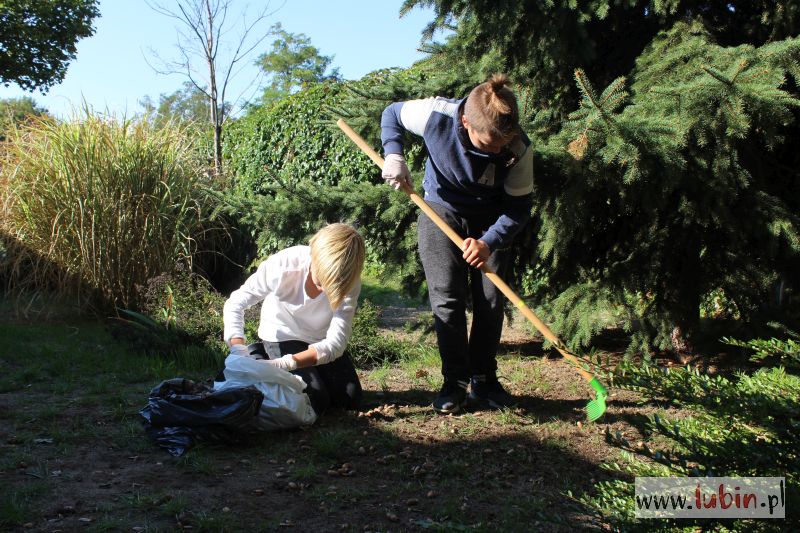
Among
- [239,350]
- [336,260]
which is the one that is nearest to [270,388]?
[239,350]

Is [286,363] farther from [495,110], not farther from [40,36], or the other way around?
[40,36]

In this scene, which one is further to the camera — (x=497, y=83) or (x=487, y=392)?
(x=487, y=392)

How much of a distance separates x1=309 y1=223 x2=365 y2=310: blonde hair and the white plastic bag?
0.46 meters

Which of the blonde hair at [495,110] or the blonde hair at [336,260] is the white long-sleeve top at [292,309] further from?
the blonde hair at [495,110]

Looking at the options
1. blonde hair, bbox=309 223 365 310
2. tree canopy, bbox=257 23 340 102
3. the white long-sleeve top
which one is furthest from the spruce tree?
tree canopy, bbox=257 23 340 102

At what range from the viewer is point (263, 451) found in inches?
125

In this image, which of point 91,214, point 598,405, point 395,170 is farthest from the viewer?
point 91,214

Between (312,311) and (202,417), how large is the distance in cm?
81

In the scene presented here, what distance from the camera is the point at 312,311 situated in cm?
366

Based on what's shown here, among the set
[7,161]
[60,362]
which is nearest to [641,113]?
[60,362]

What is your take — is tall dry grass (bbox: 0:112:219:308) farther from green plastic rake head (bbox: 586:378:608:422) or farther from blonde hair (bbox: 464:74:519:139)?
green plastic rake head (bbox: 586:378:608:422)

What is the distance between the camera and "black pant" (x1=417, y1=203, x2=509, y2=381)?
11.8ft

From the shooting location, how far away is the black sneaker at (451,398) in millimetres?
3680

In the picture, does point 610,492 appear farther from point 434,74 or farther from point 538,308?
point 434,74
